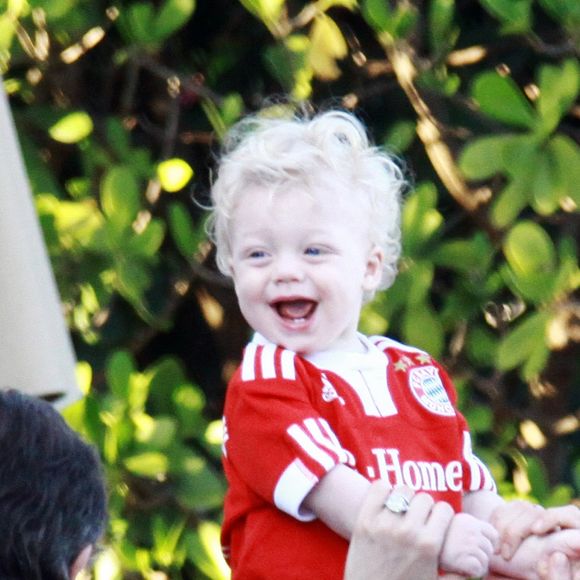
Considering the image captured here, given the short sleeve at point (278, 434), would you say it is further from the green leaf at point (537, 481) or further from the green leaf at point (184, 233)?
the green leaf at point (537, 481)

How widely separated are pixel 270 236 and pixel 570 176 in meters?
1.41

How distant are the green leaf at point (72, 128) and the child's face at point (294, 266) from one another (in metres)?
1.58

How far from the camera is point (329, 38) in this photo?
3.58m

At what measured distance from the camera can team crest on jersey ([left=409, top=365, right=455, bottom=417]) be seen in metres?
2.12

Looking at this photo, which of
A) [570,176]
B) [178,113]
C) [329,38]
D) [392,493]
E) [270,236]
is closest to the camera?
[392,493]

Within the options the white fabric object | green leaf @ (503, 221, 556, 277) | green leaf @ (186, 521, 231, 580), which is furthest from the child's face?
green leaf @ (186, 521, 231, 580)

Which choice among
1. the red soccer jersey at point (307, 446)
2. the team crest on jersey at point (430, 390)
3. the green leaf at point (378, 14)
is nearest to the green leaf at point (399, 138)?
the green leaf at point (378, 14)

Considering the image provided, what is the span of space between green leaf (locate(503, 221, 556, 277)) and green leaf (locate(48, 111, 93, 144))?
97 cm

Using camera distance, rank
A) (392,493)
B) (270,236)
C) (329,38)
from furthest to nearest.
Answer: (329,38), (270,236), (392,493)

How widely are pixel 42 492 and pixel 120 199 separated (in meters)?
1.89

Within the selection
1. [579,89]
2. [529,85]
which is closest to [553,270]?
[579,89]

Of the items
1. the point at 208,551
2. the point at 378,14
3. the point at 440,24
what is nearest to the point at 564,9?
the point at 440,24

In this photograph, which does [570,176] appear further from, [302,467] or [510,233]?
[302,467]

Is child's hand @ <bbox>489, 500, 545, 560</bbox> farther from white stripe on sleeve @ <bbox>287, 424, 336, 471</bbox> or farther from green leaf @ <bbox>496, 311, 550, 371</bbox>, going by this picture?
green leaf @ <bbox>496, 311, 550, 371</bbox>
